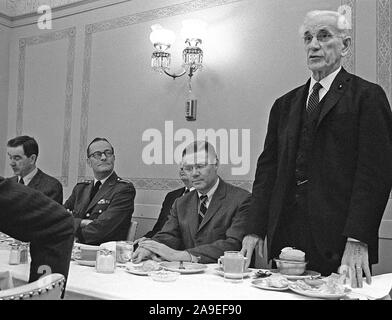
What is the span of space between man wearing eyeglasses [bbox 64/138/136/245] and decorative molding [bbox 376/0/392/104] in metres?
1.55

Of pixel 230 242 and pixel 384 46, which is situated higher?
pixel 384 46

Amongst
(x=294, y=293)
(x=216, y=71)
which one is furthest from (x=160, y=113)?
(x=294, y=293)

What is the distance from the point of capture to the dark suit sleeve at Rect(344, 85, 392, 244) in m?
1.54

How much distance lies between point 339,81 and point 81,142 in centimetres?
265

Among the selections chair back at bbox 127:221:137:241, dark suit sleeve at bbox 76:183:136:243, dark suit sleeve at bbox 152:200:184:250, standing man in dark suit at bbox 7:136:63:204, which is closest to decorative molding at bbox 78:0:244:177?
standing man in dark suit at bbox 7:136:63:204

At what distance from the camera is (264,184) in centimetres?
184

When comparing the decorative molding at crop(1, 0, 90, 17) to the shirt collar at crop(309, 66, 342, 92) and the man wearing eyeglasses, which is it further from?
the shirt collar at crop(309, 66, 342, 92)

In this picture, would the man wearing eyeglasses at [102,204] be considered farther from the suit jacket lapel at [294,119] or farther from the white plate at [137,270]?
the suit jacket lapel at [294,119]

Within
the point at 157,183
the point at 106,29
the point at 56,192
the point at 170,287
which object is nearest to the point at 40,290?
the point at 170,287

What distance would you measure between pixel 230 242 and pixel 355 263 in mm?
605

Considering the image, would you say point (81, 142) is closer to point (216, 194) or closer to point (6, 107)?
point (6, 107)

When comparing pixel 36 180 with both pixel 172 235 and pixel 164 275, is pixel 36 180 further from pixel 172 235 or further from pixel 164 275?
pixel 164 275
